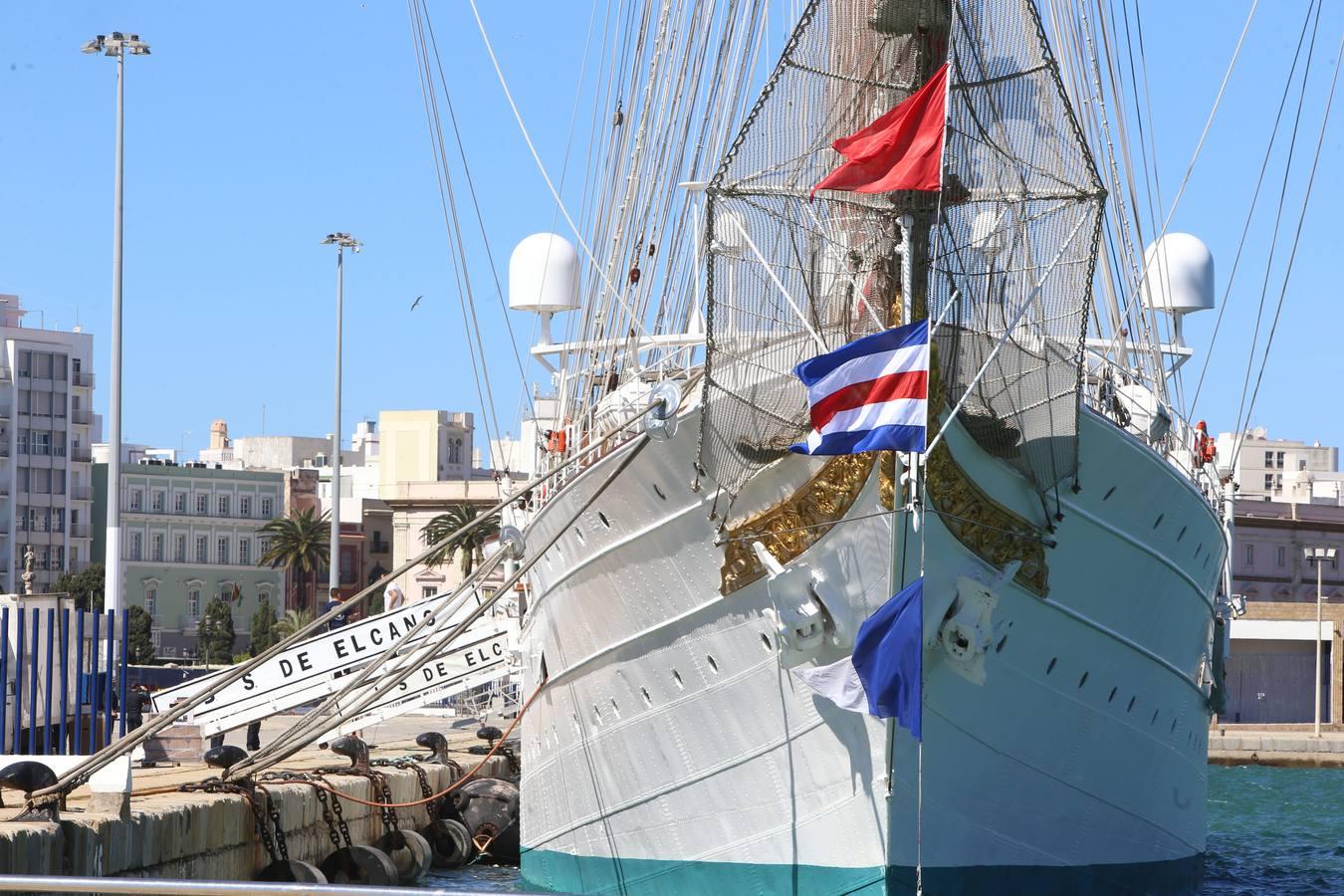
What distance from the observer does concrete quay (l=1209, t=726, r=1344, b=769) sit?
51.2 metres

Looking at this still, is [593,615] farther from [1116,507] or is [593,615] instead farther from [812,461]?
[1116,507]

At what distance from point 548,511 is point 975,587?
219 inches

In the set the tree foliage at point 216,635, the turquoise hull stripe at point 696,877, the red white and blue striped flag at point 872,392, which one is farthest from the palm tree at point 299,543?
the red white and blue striped flag at point 872,392

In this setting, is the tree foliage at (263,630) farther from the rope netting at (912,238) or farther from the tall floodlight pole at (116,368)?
the rope netting at (912,238)

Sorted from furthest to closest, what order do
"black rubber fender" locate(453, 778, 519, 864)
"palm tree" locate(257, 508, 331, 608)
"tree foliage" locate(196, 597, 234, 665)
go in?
"palm tree" locate(257, 508, 331, 608) < "tree foliage" locate(196, 597, 234, 665) < "black rubber fender" locate(453, 778, 519, 864)

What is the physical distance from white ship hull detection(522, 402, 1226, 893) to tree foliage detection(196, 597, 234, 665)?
7605 cm

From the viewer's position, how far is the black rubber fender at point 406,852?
23.2 meters

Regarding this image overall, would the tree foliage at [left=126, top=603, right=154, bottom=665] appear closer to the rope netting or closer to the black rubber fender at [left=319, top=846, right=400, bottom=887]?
the black rubber fender at [left=319, top=846, right=400, bottom=887]

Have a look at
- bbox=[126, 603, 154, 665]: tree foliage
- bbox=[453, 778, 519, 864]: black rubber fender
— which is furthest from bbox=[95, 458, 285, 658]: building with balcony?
bbox=[453, 778, 519, 864]: black rubber fender

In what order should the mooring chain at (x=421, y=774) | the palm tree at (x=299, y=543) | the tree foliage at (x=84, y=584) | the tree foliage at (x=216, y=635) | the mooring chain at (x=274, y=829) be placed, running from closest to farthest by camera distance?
the mooring chain at (x=274, y=829)
the mooring chain at (x=421, y=774)
the tree foliage at (x=84, y=584)
the tree foliage at (x=216, y=635)
the palm tree at (x=299, y=543)

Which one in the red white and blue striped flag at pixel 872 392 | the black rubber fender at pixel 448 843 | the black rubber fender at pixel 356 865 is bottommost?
the black rubber fender at pixel 448 843

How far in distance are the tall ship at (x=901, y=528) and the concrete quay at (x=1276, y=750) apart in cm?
3446

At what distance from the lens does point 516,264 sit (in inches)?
973

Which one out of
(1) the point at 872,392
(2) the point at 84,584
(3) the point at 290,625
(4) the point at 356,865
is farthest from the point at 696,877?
(2) the point at 84,584
